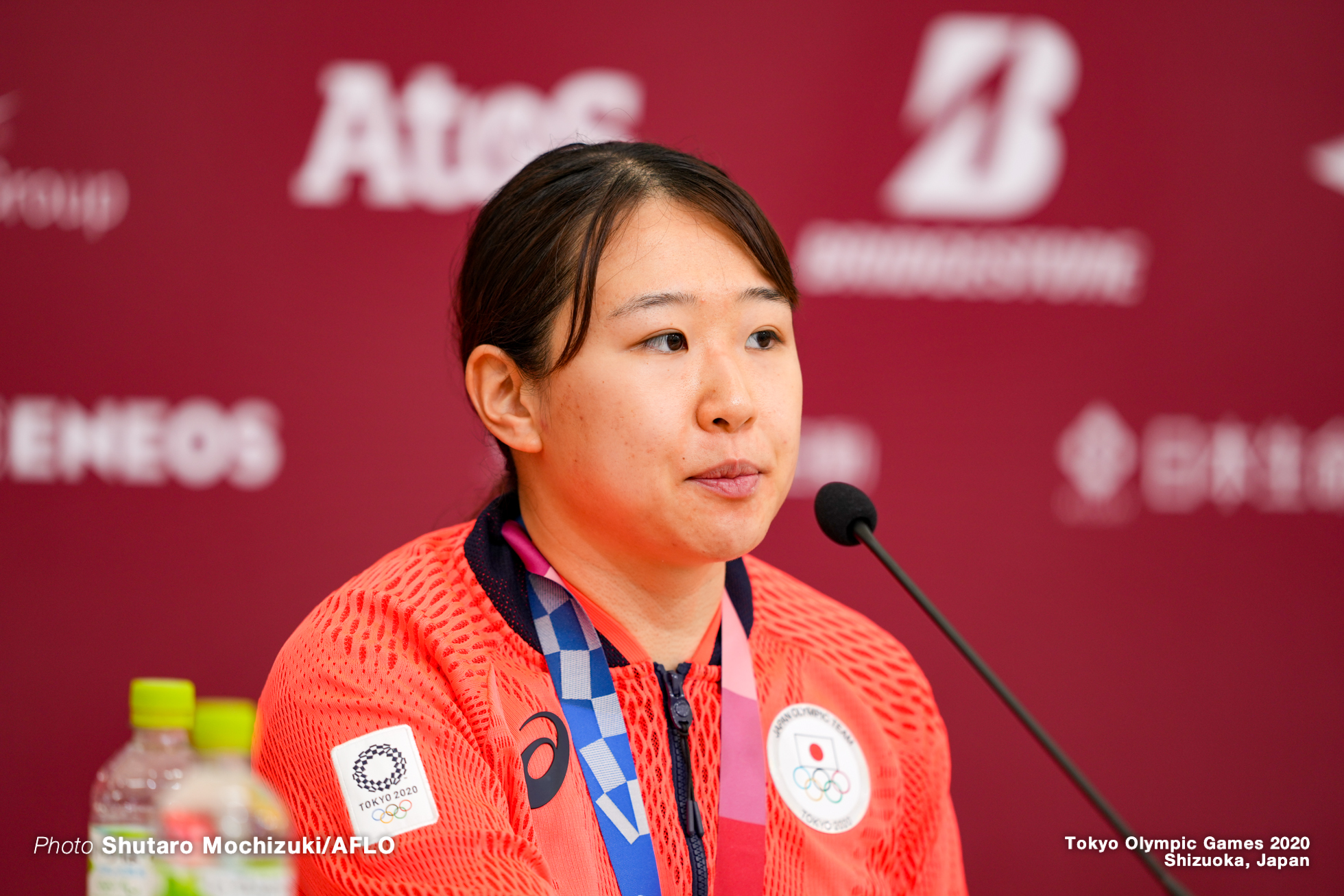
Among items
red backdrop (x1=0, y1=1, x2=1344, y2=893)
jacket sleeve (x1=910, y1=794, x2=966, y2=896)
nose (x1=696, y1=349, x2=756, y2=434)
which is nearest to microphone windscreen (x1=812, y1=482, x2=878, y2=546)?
nose (x1=696, y1=349, x2=756, y2=434)

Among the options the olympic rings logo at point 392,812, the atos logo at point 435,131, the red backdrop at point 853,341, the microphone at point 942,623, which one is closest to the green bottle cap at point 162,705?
the olympic rings logo at point 392,812

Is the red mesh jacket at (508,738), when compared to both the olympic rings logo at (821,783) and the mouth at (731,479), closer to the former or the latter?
the olympic rings logo at (821,783)

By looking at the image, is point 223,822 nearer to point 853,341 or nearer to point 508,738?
point 508,738

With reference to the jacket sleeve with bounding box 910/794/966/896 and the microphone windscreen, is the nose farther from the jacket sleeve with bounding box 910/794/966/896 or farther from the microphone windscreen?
the jacket sleeve with bounding box 910/794/966/896

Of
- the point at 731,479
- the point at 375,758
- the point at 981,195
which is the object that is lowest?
the point at 375,758

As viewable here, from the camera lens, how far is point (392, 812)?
1.00 meters

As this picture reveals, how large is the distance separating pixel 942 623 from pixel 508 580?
0.46 meters

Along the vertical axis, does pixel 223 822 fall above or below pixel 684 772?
above

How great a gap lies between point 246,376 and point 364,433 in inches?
9.5

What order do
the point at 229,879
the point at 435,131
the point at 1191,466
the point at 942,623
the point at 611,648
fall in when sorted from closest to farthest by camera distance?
the point at 229,879, the point at 942,623, the point at 611,648, the point at 435,131, the point at 1191,466

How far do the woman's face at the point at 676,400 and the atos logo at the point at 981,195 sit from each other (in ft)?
3.74

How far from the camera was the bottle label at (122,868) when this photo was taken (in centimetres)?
70

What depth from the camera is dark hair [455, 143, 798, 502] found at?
3.91ft

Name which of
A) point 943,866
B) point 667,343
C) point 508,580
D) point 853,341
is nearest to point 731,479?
point 667,343
